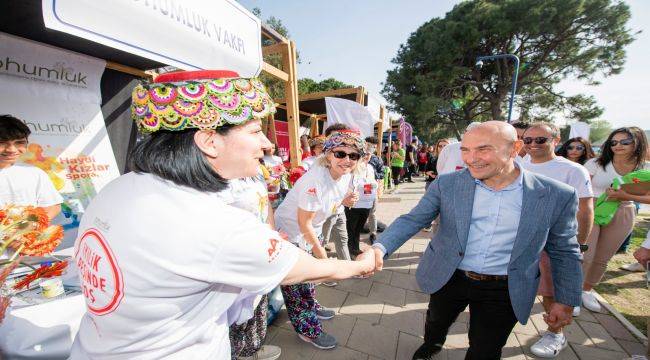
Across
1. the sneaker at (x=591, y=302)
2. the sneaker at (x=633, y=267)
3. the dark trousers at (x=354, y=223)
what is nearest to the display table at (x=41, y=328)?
the dark trousers at (x=354, y=223)

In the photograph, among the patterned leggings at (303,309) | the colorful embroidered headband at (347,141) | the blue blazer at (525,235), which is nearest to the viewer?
the blue blazer at (525,235)

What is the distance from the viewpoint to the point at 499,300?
1.99 meters

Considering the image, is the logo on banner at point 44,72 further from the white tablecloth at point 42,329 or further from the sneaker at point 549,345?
the sneaker at point 549,345

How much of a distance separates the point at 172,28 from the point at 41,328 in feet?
6.65

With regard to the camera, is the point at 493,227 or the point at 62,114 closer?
the point at 493,227

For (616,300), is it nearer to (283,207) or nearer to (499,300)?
(499,300)

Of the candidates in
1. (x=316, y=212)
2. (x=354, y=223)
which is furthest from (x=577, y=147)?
(x=316, y=212)

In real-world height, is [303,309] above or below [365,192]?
below

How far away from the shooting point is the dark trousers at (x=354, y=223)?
4781 millimetres

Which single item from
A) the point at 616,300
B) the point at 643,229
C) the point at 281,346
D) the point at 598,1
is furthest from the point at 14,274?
the point at 598,1

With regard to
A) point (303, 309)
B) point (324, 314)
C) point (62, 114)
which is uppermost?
point (62, 114)

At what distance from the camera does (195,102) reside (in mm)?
988

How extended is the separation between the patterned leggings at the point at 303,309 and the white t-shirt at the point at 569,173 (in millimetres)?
2823

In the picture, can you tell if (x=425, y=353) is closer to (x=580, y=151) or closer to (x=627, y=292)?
(x=627, y=292)
